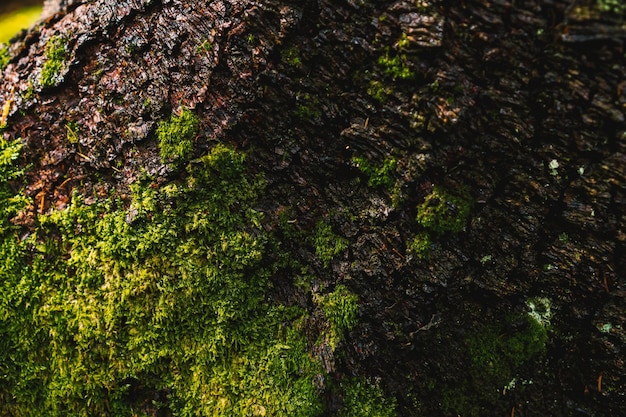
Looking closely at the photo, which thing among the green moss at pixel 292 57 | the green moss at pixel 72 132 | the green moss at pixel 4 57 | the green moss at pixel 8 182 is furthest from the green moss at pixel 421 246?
the green moss at pixel 4 57

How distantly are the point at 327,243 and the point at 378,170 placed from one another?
0.43 m

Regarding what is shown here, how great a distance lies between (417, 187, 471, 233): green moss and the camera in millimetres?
1974

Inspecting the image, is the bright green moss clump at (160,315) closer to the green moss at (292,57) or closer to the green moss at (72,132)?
Result: the green moss at (72,132)

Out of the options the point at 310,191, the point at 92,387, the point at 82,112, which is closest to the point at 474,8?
the point at 310,191

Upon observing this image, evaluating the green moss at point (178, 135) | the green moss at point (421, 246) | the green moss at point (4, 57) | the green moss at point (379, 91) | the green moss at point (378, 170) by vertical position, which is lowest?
the green moss at point (421, 246)

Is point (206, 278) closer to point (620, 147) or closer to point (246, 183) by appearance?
point (246, 183)

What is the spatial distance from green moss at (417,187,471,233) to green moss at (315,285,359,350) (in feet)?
1.64

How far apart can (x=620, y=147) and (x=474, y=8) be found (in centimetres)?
76

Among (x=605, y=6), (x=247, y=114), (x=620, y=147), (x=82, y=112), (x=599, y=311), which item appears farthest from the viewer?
(x=82, y=112)

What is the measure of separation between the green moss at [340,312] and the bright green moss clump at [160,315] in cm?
16

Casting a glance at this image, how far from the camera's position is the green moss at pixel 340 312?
2141 mm

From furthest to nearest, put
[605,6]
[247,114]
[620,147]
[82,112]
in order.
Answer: [82,112] < [247,114] < [620,147] < [605,6]

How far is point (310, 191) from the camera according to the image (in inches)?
85.0

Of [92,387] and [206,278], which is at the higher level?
[206,278]
